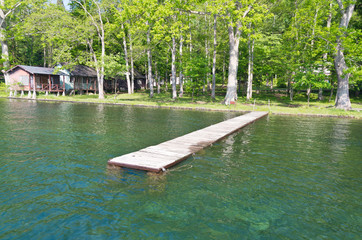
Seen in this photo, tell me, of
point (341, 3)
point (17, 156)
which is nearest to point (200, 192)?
point (17, 156)

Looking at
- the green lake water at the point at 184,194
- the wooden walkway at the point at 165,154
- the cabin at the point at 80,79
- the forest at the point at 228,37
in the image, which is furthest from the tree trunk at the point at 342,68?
the cabin at the point at 80,79

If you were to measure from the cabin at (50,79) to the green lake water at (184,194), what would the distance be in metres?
33.9

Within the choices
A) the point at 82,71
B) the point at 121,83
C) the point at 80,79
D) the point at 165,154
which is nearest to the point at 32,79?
the point at 80,79

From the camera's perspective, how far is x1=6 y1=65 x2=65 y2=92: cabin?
4034 centimetres

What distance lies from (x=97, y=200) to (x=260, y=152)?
677cm

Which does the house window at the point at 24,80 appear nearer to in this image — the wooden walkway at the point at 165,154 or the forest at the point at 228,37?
the forest at the point at 228,37

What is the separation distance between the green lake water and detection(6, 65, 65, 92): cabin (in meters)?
34.8

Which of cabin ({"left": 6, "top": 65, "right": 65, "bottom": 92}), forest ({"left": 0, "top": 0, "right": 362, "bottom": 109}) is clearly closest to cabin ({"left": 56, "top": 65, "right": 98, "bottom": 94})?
cabin ({"left": 6, "top": 65, "right": 65, "bottom": 92})

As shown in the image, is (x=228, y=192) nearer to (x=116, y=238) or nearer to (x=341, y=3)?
(x=116, y=238)

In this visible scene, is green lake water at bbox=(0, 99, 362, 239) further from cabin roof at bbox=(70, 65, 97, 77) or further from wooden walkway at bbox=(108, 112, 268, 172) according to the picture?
cabin roof at bbox=(70, 65, 97, 77)

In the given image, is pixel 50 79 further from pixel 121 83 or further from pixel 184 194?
pixel 184 194

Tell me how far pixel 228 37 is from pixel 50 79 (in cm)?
3145

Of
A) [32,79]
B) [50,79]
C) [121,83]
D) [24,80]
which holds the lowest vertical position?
[24,80]

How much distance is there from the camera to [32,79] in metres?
41.3
